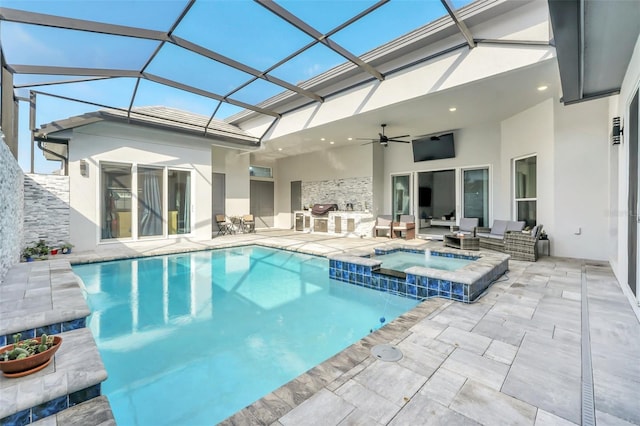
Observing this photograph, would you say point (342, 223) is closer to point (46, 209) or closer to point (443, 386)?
point (46, 209)

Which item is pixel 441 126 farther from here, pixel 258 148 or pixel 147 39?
pixel 147 39

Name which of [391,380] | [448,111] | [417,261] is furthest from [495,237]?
[391,380]

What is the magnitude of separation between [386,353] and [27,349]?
235cm

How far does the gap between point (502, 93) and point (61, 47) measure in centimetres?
779

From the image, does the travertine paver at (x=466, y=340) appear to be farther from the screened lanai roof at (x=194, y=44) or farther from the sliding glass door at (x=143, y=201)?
the sliding glass door at (x=143, y=201)

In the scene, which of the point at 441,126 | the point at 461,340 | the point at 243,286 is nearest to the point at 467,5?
the point at 441,126

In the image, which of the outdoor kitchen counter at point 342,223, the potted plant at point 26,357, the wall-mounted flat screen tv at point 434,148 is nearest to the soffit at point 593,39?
the potted plant at point 26,357

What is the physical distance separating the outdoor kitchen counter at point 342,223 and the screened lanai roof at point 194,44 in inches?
191

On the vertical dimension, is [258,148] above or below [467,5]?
below

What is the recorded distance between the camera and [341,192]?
11.2 meters

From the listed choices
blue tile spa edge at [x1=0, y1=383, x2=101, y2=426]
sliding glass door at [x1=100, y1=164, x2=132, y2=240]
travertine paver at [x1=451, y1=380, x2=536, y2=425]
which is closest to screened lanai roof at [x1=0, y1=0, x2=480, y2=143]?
sliding glass door at [x1=100, y1=164, x2=132, y2=240]

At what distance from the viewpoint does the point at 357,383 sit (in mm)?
1821

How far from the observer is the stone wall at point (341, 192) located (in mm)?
10348

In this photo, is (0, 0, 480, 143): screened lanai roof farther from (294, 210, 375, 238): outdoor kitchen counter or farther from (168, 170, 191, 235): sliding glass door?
(294, 210, 375, 238): outdoor kitchen counter
